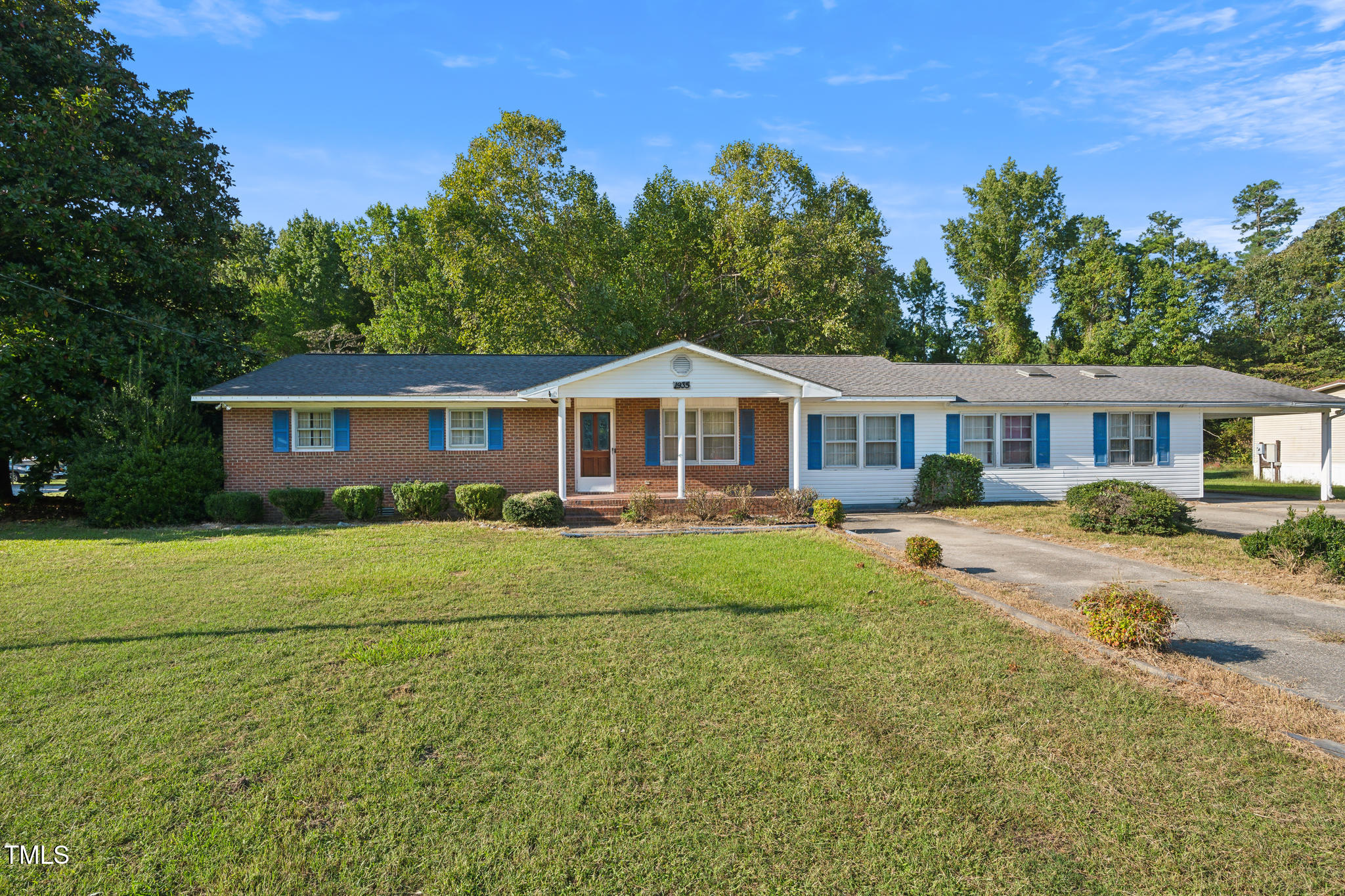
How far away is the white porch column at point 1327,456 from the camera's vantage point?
18370 millimetres

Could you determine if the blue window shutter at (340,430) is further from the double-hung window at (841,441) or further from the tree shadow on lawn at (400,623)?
the double-hung window at (841,441)

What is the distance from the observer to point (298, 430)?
1609cm

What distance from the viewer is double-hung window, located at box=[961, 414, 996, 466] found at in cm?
1797

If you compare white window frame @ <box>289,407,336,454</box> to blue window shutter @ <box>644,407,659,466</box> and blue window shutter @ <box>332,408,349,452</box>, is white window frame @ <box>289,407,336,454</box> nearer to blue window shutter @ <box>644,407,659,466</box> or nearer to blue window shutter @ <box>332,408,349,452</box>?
blue window shutter @ <box>332,408,349,452</box>

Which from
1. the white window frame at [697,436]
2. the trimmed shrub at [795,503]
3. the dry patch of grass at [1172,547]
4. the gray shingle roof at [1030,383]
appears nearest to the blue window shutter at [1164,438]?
the gray shingle roof at [1030,383]

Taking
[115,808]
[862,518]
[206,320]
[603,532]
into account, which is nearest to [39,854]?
[115,808]

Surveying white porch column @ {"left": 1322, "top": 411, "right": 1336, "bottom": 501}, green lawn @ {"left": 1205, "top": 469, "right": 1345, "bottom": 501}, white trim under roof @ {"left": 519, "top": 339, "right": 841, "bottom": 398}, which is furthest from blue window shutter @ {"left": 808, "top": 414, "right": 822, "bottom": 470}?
green lawn @ {"left": 1205, "top": 469, "right": 1345, "bottom": 501}

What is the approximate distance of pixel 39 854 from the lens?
10.5ft

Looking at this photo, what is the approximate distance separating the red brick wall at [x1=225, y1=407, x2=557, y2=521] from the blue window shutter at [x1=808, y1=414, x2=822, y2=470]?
6455 mm

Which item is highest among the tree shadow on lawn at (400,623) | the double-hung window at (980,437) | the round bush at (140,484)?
the double-hung window at (980,437)

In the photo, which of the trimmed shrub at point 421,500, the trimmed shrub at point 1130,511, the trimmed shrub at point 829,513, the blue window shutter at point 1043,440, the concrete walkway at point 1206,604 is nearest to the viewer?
the concrete walkway at point 1206,604

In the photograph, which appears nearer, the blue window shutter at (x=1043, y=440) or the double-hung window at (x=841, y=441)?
the double-hung window at (x=841, y=441)

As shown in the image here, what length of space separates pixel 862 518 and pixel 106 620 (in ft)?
43.7

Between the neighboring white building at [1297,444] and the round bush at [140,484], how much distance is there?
3215 centimetres
